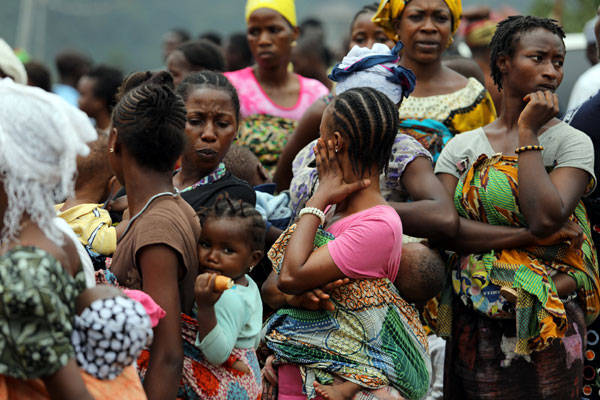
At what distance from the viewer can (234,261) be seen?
3.56m

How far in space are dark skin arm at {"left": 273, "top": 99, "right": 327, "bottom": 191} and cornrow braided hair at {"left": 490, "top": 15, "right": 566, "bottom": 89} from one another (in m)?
1.08

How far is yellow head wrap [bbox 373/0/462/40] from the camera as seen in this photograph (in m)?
5.30

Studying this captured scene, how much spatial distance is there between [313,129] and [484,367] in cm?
175

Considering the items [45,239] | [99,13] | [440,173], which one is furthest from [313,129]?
[99,13]

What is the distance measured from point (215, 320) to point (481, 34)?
19.4ft

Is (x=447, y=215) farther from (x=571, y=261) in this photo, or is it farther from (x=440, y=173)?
(x=571, y=261)

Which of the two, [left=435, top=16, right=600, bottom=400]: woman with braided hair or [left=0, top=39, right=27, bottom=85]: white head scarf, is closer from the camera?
[left=435, top=16, right=600, bottom=400]: woman with braided hair

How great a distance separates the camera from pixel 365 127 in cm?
359

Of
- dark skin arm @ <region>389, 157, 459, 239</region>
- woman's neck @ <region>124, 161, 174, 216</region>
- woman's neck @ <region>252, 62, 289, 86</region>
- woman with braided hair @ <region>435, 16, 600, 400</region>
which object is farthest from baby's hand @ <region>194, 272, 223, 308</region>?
woman's neck @ <region>252, 62, 289, 86</region>

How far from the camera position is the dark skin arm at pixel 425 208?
402cm

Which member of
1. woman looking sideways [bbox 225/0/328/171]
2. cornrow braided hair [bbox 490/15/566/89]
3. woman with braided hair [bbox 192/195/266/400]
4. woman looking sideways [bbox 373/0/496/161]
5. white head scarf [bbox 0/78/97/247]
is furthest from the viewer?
woman looking sideways [bbox 225/0/328/171]

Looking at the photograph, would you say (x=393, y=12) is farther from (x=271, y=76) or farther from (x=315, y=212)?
(x=315, y=212)

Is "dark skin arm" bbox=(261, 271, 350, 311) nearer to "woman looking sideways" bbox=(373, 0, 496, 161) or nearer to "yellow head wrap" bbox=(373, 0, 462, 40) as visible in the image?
"woman looking sideways" bbox=(373, 0, 496, 161)

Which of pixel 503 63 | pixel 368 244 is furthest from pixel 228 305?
pixel 503 63
